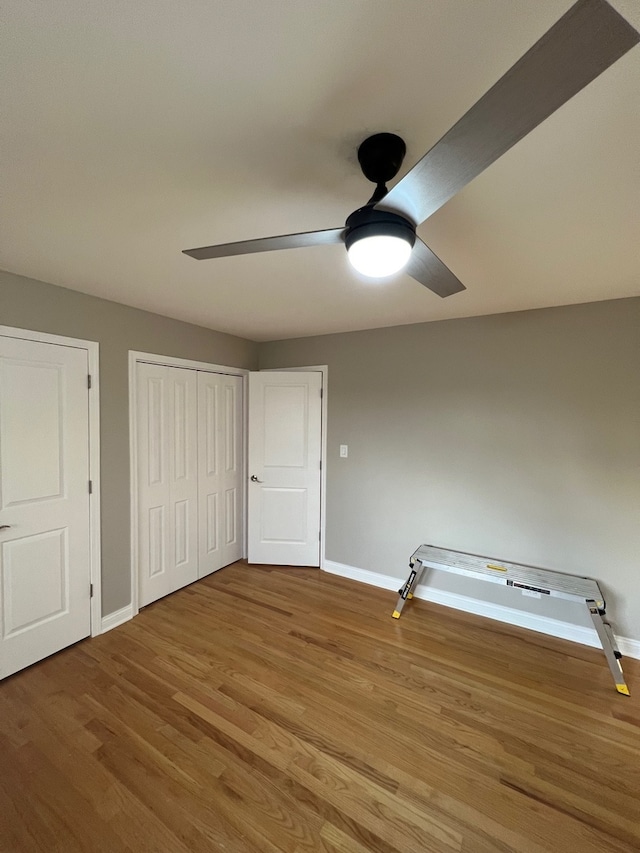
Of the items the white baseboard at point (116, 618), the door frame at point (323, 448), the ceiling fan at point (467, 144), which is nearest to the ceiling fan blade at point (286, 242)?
the ceiling fan at point (467, 144)

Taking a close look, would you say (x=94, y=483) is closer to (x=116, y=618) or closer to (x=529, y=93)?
(x=116, y=618)

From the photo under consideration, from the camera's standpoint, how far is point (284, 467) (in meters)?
3.61

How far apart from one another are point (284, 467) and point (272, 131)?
2.92 metres

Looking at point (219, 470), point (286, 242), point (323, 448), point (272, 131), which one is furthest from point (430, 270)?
point (219, 470)

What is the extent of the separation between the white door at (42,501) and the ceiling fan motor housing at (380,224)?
2.17 metres

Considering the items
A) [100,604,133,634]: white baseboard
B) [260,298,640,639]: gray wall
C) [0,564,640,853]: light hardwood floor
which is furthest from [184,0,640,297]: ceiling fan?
[100,604,133,634]: white baseboard

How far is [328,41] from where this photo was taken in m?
0.75

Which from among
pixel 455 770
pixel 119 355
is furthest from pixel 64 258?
pixel 455 770

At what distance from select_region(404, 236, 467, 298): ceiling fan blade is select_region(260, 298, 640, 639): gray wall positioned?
1557mm

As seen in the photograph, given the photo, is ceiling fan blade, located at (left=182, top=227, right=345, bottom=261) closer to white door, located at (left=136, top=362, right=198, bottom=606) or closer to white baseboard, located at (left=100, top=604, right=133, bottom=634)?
white door, located at (left=136, top=362, right=198, bottom=606)

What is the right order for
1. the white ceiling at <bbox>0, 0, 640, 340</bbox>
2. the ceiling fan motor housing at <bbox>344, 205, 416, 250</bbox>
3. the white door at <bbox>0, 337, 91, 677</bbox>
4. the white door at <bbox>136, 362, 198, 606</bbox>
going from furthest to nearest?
the white door at <bbox>136, 362, 198, 606</bbox>
the white door at <bbox>0, 337, 91, 677</bbox>
the ceiling fan motor housing at <bbox>344, 205, 416, 250</bbox>
the white ceiling at <bbox>0, 0, 640, 340</bbox>

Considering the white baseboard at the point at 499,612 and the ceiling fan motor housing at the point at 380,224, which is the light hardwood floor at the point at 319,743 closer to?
the white baseboard at the point at 499,612

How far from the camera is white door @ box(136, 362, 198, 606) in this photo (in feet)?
9.13

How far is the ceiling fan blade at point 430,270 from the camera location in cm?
111
